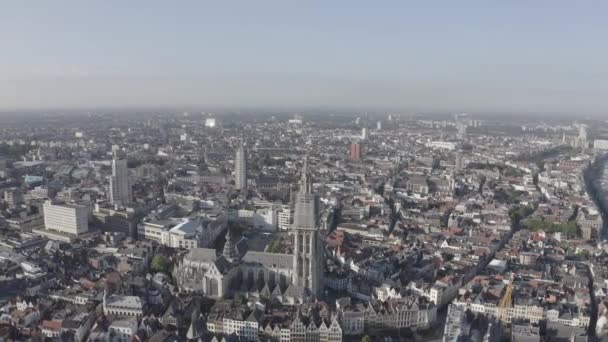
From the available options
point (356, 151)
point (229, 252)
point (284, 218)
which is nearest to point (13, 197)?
point (284, 218)

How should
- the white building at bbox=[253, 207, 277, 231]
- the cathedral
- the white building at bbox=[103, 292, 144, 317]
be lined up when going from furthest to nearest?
the white building at bbox=[253, 207, 277, 231]
the cathedral
the white building at bbox=[103, 292, 144, 317]

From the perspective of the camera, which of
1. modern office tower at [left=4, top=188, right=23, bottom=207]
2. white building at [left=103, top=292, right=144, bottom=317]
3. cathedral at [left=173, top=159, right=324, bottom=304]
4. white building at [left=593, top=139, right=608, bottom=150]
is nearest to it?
white building at [left=103, top=292, right=144, bottom=317]

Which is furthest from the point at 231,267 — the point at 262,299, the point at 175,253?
the point at 175,253

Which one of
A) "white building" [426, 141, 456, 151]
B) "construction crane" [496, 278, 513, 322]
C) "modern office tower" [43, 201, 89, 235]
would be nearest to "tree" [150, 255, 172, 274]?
"modern office tower" [43, 201, 89, 235]

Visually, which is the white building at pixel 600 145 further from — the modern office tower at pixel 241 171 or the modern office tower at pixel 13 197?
the modern office tower at pixel 13 197

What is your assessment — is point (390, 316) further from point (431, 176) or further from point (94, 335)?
point (431, 176)

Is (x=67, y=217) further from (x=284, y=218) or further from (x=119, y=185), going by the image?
(x=284, y=218)

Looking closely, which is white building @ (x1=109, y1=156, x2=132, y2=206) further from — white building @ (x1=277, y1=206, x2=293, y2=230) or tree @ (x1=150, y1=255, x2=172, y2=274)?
tree @ (x1=150, y1=255, x2=172, y2=274)
